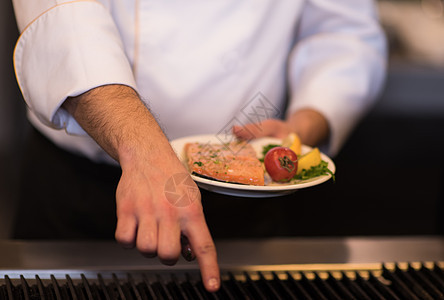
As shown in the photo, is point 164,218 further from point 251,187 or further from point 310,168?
→ point 310,168

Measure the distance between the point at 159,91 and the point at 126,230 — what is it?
0.41m

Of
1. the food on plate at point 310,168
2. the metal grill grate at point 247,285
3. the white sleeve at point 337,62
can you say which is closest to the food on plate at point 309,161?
the food on plate at point 310,168

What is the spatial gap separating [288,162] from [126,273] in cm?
24

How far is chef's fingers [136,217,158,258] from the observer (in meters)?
0.38

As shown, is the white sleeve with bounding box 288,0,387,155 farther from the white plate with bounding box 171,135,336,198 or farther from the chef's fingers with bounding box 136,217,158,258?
the chef's fingers with bounding box 136,217,158,258

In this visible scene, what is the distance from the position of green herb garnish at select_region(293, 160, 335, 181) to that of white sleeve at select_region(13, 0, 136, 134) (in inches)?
8.5

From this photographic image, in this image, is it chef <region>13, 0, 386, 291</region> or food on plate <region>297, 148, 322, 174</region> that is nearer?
chef <region>13, 0, 386, 291</region>

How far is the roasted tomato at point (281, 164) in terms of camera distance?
0.53m

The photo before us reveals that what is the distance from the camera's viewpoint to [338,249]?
69 centimetres

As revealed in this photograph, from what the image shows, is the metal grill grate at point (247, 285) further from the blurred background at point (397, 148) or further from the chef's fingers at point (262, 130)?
the blurred background at point (397, 148)

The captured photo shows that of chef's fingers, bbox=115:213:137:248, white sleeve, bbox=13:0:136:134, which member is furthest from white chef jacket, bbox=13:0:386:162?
chef's fingers, bbox=115:213:137:248

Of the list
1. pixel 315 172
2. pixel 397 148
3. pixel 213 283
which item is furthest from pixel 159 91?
pixel 397 148

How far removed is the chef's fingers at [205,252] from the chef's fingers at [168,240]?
1 cm

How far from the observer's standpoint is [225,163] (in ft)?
1.68
